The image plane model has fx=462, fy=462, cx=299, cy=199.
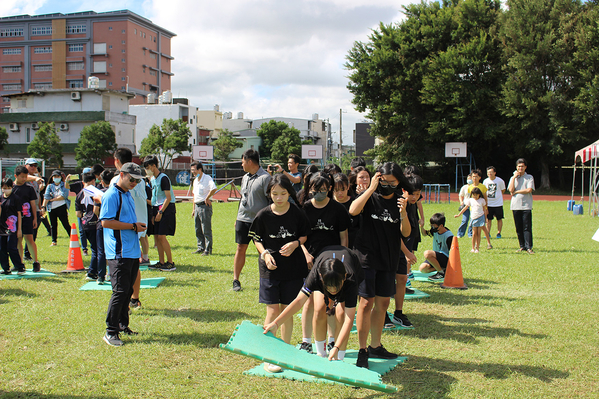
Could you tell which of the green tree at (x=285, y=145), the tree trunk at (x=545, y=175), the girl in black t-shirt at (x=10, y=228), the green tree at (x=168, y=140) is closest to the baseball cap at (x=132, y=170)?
the girl in black t-shirt at (x=10, y=228)

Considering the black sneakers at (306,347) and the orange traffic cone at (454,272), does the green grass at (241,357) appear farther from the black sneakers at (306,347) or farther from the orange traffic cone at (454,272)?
the black sneakers at (306,347)

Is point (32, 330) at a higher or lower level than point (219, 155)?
lower

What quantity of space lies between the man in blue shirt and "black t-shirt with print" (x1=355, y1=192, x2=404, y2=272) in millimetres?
2341

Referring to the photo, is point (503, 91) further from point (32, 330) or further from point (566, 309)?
point (32, 330)

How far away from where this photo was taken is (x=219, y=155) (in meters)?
64.4

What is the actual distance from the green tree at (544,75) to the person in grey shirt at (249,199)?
32.0 m

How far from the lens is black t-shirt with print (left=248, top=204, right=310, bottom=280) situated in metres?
4.14

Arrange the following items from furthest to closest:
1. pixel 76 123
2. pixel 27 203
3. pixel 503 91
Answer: pixel 76 123 → pixel 503 91 → pixel 27 203

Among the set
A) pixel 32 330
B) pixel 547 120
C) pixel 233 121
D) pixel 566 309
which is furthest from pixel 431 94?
pixel 233 121

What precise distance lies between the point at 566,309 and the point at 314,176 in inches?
153

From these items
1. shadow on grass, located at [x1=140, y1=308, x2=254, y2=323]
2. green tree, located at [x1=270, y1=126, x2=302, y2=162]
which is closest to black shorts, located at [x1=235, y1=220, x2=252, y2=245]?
shadow on grass, located at [x1=140, y1=308, x2=254, y2=323]

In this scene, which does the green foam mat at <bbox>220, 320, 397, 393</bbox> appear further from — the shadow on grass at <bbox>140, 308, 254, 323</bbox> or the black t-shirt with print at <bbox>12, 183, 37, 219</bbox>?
the black t-shirt with print at <bbox>12, 183, 37, 219</bbox>

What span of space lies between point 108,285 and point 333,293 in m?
4.59

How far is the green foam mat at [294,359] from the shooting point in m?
3.25
